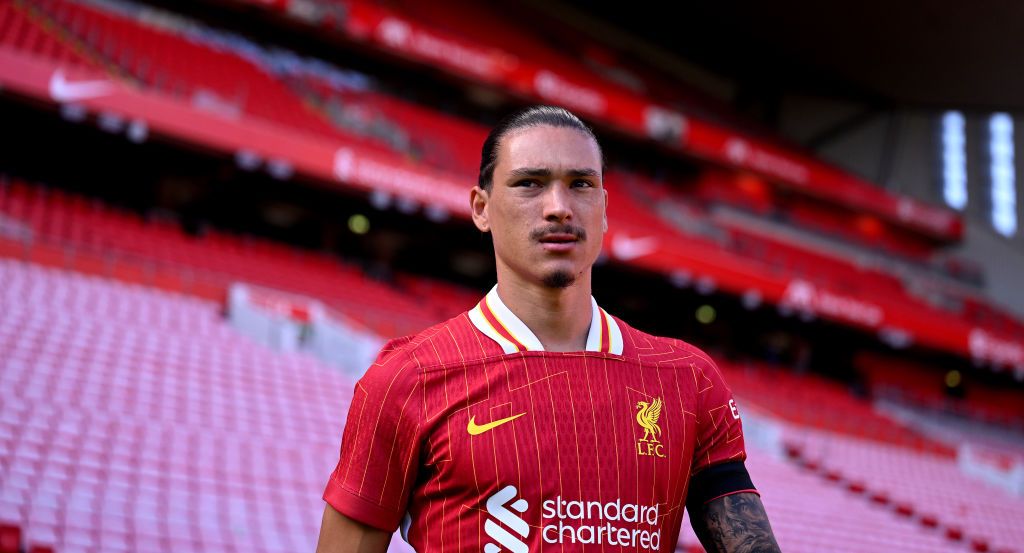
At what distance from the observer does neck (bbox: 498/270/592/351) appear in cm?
142

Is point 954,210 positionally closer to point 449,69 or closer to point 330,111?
point 449,69

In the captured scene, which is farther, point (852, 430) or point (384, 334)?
point (852, 430)

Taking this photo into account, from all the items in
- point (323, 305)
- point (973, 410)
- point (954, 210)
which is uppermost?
point (954, 210)

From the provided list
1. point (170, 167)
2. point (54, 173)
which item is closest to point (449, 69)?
point (170, 167)

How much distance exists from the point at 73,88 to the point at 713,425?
12417mm

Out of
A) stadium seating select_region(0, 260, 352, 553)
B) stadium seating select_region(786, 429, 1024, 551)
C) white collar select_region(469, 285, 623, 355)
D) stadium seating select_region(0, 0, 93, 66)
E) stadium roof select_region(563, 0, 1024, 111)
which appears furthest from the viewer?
stadium roof select_region(563, 0, 1024, 111)

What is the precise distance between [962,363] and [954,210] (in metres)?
4.31

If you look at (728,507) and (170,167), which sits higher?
(728,507)

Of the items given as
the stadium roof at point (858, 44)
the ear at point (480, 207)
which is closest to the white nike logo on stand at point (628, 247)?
the stadium roof at point (858, 44)

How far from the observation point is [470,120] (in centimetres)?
1925

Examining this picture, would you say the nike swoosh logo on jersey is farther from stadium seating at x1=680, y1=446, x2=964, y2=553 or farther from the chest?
stadium seating at x1=680, y1=446, x2=964, y2=553

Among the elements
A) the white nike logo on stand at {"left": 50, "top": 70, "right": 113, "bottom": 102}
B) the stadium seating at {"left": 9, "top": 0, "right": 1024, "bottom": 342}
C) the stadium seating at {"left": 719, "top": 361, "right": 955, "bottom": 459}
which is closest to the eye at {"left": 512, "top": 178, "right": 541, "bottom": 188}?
the white nike logo on stand at {"left": 50, "top": 70, "right": 113, "bottom": 102}

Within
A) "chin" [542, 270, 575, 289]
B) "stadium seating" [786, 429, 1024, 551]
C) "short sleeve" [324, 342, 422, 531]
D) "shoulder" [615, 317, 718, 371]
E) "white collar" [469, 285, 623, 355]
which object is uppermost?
"chin" [542, 270, 575, 289]

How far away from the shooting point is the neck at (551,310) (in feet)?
4.66
